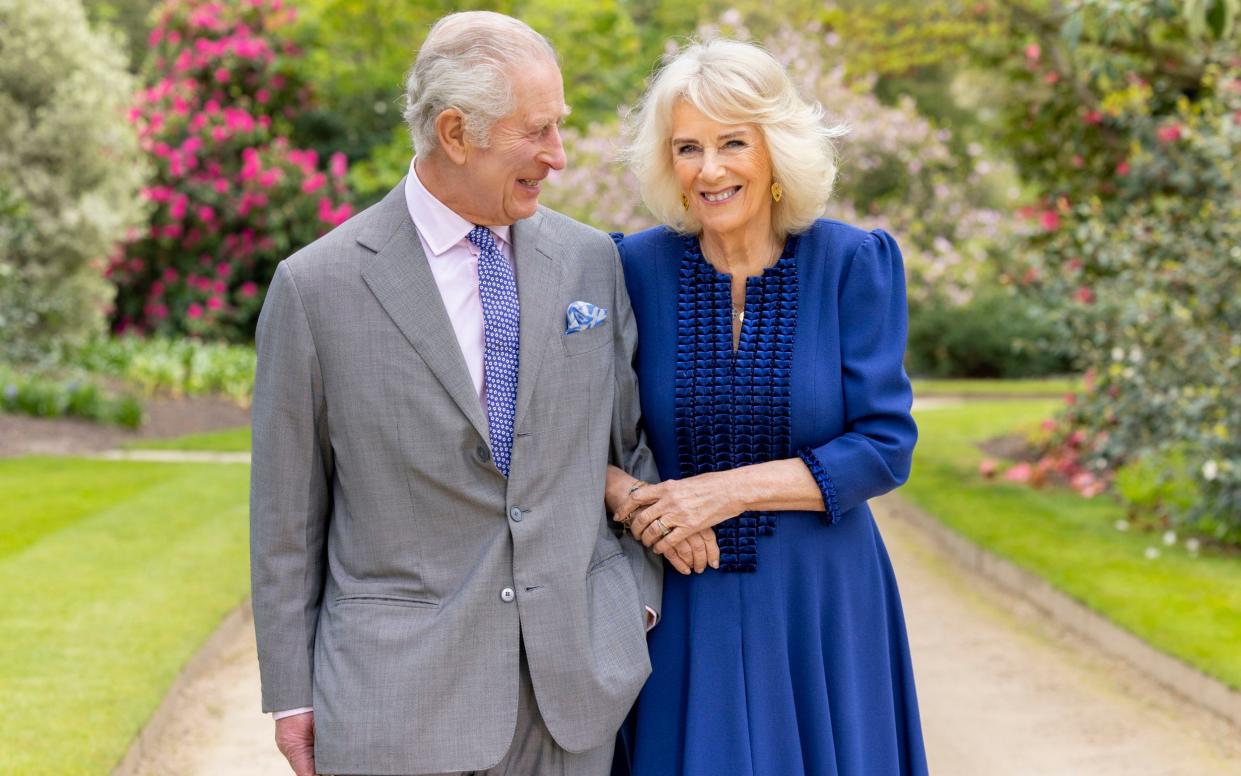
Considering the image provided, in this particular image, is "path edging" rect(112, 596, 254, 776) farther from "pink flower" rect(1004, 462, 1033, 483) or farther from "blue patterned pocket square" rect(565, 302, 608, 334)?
"pink flower" rect(1004, 462, 1033, 483)

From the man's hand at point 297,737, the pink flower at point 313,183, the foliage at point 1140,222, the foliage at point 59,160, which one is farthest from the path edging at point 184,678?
the pink flower at point 313,183

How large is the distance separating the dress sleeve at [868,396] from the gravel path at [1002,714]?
7.09 feet

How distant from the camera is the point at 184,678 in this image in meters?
5.43

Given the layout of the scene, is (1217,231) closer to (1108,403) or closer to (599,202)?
(1108,403)

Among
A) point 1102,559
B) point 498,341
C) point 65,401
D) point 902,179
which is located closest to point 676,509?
point 498,341

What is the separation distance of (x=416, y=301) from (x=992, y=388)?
17.6 meters

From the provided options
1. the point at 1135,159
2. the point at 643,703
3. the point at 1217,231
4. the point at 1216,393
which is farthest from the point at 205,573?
the point at 1135,159

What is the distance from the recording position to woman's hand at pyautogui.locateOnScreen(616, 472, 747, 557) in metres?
2.68

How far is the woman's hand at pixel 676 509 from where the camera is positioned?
106 inches

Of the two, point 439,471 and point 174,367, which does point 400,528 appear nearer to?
point 439,471

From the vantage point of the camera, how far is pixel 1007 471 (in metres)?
10.2

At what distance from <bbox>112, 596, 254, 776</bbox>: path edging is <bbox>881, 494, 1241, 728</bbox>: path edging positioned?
3.51 meters

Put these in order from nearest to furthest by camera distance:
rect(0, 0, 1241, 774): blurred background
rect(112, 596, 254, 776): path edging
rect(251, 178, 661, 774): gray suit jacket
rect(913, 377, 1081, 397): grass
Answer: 1. rect(251, 178, 661, 774): gray suit jacket
2. rect(112, 596, 254, 776): path edging
3. rect(0, 0, 1241, 774): blurred background
4. rect(913, 377, 1081, 397): grass

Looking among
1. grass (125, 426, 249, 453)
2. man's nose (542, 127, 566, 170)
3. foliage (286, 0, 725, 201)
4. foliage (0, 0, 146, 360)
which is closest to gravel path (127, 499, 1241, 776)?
man's nose (542, 127, 566, 170)
